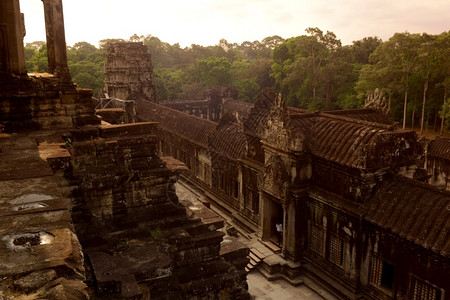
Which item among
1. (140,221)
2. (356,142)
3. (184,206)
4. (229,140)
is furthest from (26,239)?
(229,140)

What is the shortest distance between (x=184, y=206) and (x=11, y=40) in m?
6.56

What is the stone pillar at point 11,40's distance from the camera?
10.2 meters

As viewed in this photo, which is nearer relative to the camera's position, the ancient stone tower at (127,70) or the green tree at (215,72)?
the ancient stone tower at (127,70)

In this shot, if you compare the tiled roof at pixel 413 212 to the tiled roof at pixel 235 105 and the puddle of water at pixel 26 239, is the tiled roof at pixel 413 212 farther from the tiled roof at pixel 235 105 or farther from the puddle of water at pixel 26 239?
the tiled roof at pixel 235 105

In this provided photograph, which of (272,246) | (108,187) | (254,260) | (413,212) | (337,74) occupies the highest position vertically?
(337,74)

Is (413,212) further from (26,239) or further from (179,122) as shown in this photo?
(179,122)

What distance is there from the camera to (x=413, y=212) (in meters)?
12.8

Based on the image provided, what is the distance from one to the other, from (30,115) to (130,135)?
8.80 ft

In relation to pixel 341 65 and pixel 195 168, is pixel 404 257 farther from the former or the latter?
pixel 341 65

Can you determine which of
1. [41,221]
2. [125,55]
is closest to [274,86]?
[125,55]

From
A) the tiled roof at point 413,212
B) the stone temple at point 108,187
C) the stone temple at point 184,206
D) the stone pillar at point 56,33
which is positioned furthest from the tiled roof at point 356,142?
the stone pillar at point 56,33

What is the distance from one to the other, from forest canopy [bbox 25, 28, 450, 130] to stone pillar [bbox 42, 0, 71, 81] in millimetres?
34726

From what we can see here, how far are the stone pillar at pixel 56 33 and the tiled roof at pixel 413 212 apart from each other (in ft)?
36.8

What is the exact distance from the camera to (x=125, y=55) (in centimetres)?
4050
